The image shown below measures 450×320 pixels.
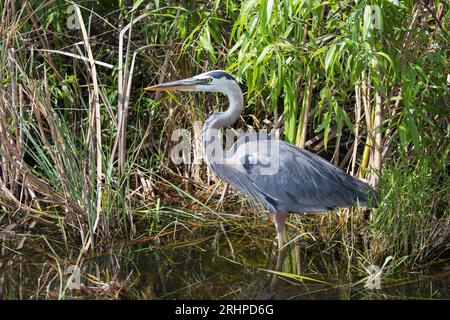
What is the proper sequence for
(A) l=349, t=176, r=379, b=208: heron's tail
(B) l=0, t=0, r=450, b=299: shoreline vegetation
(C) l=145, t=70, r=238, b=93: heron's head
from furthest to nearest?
(C) l=145, t=70, r=238, b=93: heron's head < (A) l=349, t=176, r=379, b=208: heron's tail < (B) l=0, t=0, r=450, b=299: shoreline vegetation

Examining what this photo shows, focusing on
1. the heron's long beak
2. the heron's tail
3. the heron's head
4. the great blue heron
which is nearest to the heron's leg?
the great blue heron

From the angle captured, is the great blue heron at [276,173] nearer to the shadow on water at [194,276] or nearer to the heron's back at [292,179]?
the heron's back at [292,179]

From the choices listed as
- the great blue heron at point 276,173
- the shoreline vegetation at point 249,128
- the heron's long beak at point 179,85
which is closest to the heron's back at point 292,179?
the great blue heron at point 276,173

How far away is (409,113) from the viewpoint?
395 cm

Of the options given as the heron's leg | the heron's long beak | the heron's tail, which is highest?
the heron's long beak

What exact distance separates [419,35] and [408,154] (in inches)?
34.3

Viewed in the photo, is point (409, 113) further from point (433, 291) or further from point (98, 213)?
point (98, 213)

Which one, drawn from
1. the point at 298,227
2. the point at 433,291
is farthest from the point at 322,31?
the point at 433,291

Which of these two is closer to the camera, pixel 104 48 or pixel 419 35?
pixel 419 35

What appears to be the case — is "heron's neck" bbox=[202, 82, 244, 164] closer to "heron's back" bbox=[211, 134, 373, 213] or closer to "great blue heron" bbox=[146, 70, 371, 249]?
"great blue heron" bbox=[146, 70, 371, 249]

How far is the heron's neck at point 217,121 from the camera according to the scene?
15.6 feet

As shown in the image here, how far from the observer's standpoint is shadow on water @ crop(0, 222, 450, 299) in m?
3.74

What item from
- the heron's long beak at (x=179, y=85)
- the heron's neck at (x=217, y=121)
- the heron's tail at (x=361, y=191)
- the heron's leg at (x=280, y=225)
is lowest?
the heron's leg at (x=280, y=225)

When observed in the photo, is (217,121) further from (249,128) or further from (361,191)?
(361,191)
